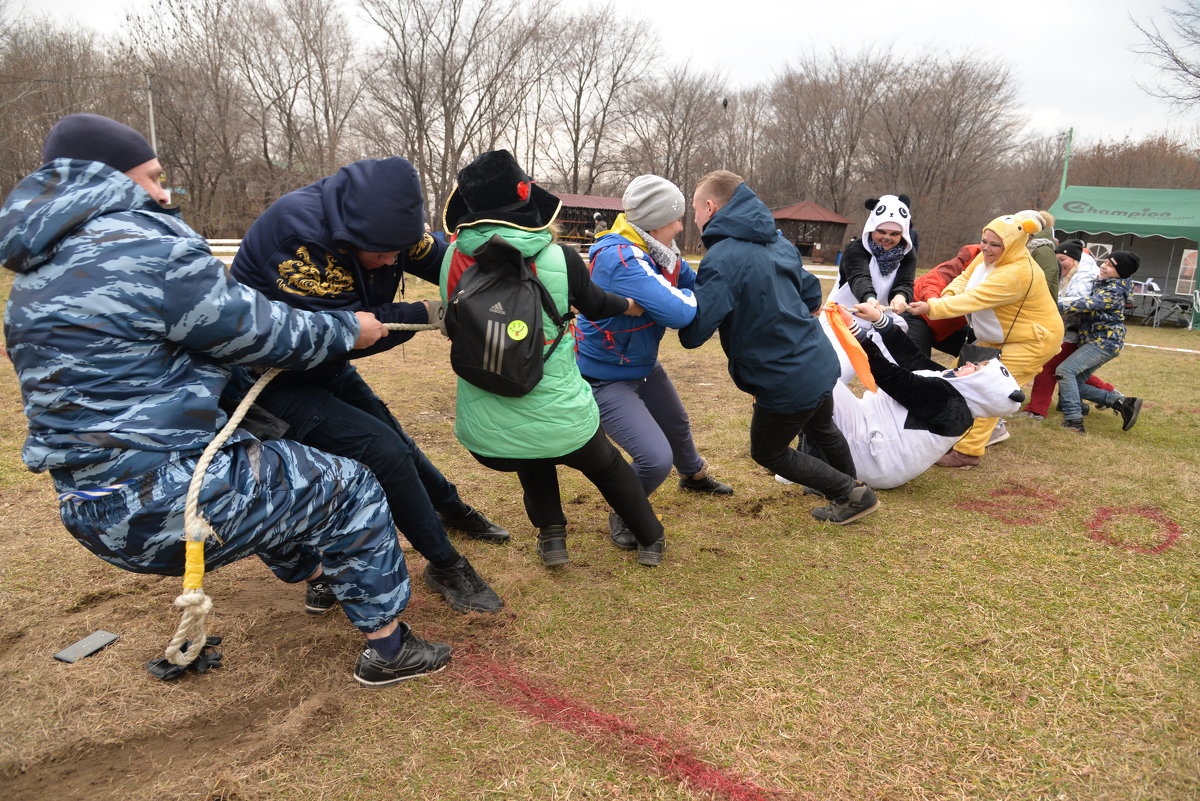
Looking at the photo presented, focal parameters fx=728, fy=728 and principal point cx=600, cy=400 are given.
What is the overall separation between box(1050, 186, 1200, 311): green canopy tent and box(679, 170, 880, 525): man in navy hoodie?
15.3 metres

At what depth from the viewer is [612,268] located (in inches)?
126

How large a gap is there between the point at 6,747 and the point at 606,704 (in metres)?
1.88

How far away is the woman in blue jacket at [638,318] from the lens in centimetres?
320

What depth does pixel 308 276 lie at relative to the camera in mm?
2475

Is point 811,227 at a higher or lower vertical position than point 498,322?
→ higher

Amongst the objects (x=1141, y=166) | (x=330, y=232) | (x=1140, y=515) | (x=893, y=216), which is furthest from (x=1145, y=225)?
(x=1141, y=166)

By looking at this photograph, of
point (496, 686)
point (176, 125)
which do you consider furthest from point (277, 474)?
point (176, 125)

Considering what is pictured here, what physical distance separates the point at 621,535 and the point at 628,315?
1.16 meters

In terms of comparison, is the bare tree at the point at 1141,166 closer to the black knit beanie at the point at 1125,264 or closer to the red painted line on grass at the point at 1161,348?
the red painted line on grass at the point at 1161,348

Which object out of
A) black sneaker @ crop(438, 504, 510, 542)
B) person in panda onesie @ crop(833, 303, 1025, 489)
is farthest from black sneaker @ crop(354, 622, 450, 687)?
person in panda onesie @ crop(833, 303, 1025, 489)

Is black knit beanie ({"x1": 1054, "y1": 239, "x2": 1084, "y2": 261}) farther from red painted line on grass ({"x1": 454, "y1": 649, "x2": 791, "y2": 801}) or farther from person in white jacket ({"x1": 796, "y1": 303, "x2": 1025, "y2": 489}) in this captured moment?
red painted line on grass ({"x1": 454, "y1": 649, "x2": 791, "y2": 801})

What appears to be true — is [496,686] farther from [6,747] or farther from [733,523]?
[733,523]

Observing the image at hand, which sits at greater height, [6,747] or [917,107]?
[917,107]

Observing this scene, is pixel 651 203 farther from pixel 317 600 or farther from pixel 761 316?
pixel 317 600
